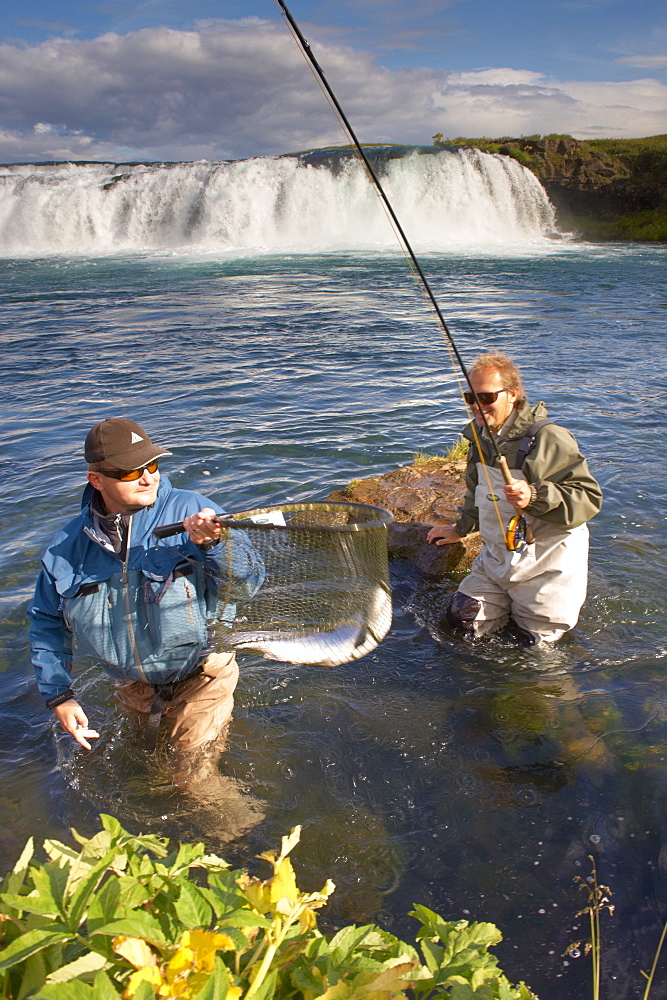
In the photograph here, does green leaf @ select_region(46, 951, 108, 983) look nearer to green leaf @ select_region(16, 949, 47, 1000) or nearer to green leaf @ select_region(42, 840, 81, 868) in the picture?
green leaf @ select_region(16, 949, 47, 1000)

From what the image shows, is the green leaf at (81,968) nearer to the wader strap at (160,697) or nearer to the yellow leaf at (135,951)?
the yellow leaf at (135,951)

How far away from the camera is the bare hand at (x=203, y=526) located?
3648 mm

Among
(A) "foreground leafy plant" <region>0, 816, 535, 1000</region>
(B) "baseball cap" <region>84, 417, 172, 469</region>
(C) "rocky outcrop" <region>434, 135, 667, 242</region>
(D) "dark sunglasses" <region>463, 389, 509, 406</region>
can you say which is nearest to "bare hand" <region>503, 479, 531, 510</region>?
(D) "dark sunglasses" <region>463, 389, 509, 406</region>

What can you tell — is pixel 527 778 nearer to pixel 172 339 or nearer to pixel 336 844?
pixel 336 844

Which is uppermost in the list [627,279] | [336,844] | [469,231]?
[469,231]

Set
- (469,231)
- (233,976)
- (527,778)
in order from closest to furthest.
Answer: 1. (233,976)
2. (527,778)
3. (469,231)

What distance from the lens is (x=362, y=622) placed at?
416 centimetres

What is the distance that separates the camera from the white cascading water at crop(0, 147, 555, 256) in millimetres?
44000

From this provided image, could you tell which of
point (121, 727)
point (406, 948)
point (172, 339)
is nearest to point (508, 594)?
point (121, 727)

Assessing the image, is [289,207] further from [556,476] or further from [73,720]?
[73,720]

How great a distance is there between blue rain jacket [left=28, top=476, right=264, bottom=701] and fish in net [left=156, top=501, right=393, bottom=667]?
0.24 ft

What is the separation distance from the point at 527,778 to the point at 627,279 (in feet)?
90.0

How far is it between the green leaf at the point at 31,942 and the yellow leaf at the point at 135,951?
11 centimetres

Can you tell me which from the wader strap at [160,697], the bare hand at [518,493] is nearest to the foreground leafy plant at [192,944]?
the wader strap at [160,697]
